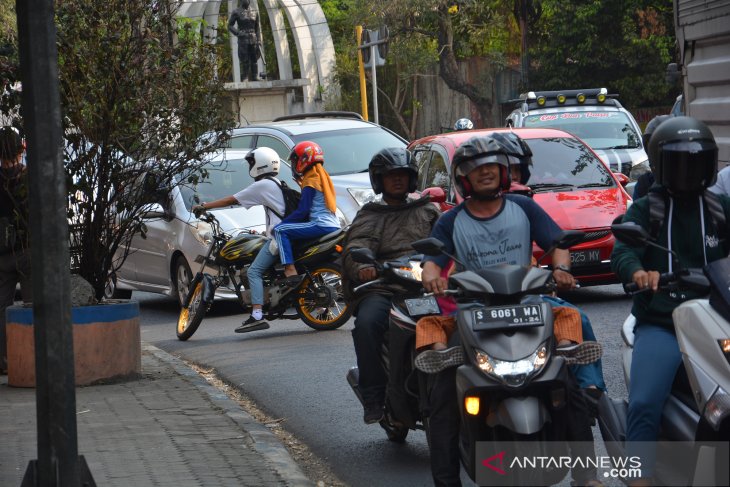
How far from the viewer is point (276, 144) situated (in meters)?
17.4

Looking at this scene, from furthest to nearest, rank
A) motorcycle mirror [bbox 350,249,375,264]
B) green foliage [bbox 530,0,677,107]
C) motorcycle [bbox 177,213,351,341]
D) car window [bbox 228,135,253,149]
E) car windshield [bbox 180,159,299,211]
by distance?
green foliage [bbox 530,0,677,107] → car window [bbox 228,135,253,149] → car windshield [bbox 180,159,299,211] → motorcycle [bbox 177,213,351,341] → motorcycle mirror [bbox 350,249,375,264]

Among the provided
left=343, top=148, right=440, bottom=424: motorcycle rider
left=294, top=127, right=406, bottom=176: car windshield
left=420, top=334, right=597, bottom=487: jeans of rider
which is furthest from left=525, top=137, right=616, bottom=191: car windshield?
left=420, top=334, right=597, bottom=487: jeans of rider

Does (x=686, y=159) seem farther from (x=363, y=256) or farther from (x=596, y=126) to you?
(x=596, y=126)

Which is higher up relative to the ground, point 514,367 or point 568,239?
point 568,239

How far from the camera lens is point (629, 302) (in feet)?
41.4

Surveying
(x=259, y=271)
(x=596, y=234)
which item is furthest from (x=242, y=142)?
(x=596, y=234)

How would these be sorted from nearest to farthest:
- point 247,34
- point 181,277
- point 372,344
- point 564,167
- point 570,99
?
1. point 372,344
2. point 564,167
3. point 181,277
4. point 570,99
5. point 247,34

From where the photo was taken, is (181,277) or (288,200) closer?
(288,200)

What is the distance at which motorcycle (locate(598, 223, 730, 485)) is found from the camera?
440 cm

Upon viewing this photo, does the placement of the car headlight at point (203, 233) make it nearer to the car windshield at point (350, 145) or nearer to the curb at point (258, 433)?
the car windshield at point (350, 145)

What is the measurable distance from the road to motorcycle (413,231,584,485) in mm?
1640

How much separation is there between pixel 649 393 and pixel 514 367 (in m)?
0.56

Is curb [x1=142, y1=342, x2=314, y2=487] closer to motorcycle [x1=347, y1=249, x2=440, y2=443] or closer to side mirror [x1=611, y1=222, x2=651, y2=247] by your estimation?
motorcycle [x1=347, y1=249, x2=440, y2=443]

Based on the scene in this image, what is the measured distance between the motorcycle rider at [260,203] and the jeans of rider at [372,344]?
495 centimetres
